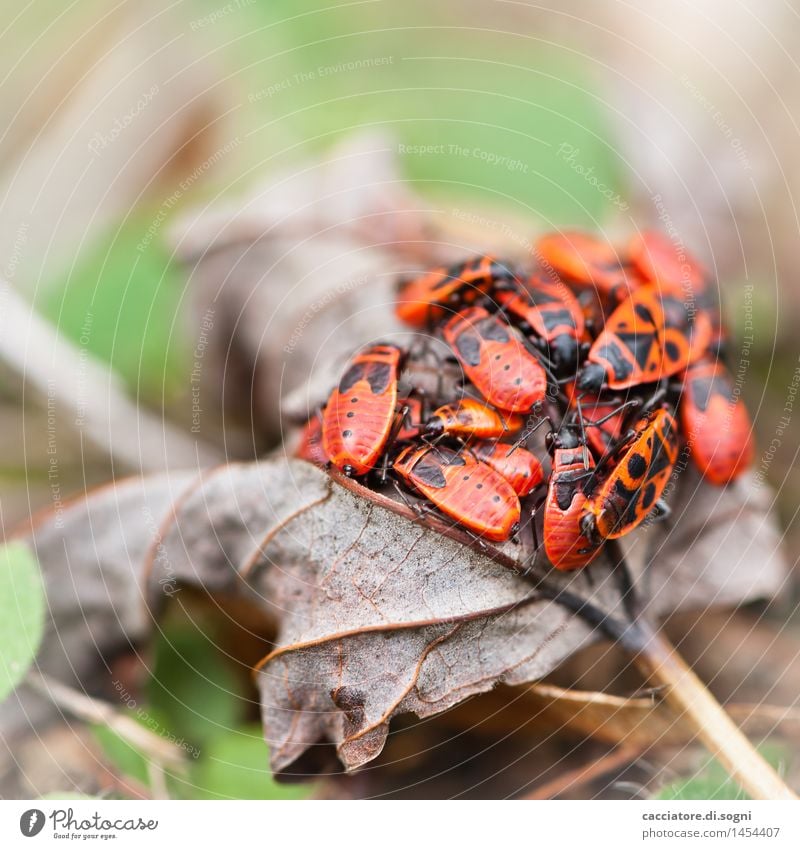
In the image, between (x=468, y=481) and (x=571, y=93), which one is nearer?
(x=468, y=481)

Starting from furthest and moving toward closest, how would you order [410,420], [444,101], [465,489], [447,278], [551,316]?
[444,101], [447,278], [551,316], [410,420], [465,489]

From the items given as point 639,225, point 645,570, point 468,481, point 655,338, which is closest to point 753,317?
point 639,225

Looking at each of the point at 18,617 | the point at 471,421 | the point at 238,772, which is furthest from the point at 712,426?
the point at 18,617

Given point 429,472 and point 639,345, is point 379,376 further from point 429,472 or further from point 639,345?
point 639,345

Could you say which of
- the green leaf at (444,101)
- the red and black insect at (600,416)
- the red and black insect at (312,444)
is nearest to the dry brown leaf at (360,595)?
the red and black insect at (312,444)

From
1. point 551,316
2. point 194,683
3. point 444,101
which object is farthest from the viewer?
point 444,101

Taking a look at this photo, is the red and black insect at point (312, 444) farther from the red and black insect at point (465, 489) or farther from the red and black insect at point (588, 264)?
the red and black insect at point (588, 264)

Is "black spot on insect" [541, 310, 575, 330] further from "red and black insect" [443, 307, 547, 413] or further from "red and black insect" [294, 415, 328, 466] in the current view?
"red and black insect" [294, 415, 328, 466]
